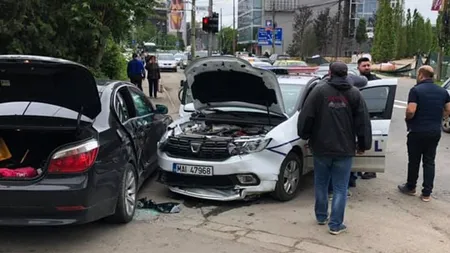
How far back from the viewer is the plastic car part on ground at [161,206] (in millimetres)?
5955

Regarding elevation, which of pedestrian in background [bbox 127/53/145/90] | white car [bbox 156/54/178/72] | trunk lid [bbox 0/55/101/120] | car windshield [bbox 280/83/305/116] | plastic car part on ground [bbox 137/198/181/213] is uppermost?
trunk lid [bbox 0/55/101/120]

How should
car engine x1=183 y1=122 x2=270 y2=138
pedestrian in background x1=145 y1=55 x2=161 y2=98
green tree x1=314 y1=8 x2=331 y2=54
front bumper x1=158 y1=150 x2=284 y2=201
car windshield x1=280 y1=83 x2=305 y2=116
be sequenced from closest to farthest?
1. front bumper x1=158 y1=150 x2=284 y2=201
2. car engine x1=183 y1=122 x2=270 y2=138
3. car windshield x1=280 y1=83 x2=305 y2=116
4. pedestrian in background x1=145 y1=55 x2=161 y2=98
5. green tree x1=314 y1=8 x2=331 y2=54

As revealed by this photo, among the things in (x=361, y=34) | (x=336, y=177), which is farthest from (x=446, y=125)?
(x=361, y=34)

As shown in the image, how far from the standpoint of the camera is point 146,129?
659 cm

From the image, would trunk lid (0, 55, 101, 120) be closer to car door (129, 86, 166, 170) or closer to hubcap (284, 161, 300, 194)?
car door (129, 86, 166, 170)

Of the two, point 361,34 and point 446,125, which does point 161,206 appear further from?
point 361,34

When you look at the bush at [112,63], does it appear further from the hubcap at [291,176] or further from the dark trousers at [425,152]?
the dark trousers at [425,152]

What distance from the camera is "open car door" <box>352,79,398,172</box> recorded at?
6434 mm

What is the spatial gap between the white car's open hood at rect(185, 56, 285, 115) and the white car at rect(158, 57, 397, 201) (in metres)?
0.01

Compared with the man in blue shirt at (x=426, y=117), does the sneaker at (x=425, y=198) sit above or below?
below

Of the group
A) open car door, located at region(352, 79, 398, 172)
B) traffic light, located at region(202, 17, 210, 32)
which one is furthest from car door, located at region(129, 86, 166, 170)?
traffic light, located at region(202, 17, 210, 32)

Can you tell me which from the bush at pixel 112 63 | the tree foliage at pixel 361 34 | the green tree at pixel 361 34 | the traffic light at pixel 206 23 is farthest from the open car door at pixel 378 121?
the tree foliage at pixel 361 34

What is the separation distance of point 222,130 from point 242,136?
1.81ft

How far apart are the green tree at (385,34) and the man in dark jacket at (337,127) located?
53346 mm
